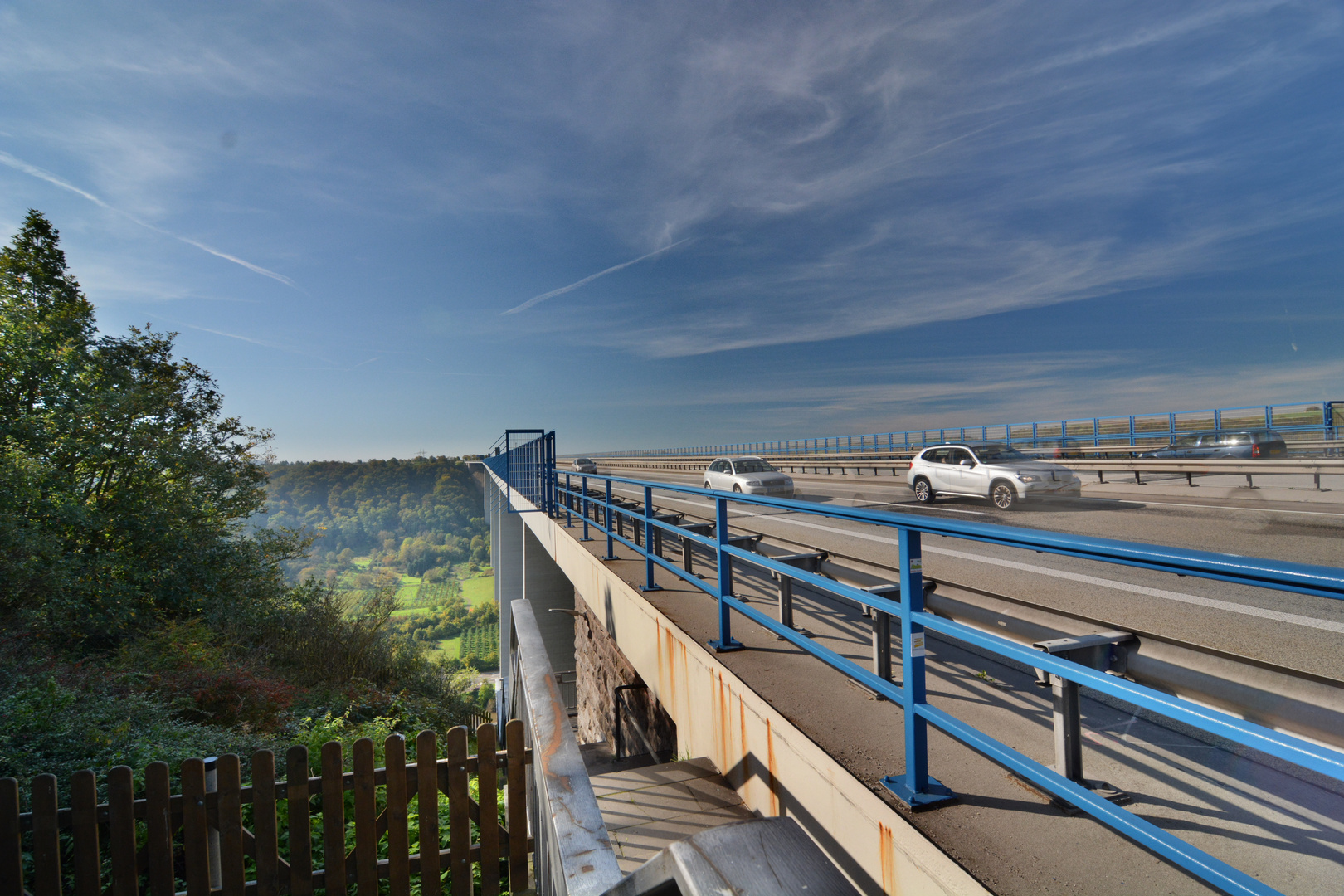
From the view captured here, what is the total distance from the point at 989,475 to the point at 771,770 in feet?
42.2

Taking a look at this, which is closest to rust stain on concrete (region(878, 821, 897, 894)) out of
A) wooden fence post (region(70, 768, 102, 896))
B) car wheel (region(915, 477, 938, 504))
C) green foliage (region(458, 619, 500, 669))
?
wooden fence post (region(70, 768, 102, 896))

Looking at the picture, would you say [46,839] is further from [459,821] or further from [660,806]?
[660,806]

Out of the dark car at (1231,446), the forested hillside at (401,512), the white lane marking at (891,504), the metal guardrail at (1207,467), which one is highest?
the dark car at (1231,446)

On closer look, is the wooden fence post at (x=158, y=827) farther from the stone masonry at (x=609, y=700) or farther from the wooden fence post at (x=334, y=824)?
the stone masonry at (x=609, y=700)

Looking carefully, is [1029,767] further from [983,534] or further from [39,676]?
[39,676]

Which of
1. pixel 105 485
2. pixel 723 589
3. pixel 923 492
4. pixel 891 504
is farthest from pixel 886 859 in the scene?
pixel 105 485

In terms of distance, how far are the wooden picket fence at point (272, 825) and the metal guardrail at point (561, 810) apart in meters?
0.41

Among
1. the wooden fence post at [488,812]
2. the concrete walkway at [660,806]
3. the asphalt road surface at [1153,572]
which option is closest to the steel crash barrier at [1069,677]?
the concrete walkway at [660,806]

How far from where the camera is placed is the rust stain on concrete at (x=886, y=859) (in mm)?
2471

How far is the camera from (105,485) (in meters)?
17.0

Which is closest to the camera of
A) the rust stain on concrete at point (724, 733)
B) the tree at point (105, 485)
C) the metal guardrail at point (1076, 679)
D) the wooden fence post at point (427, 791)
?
the metal guardrail at point (1076, 679)

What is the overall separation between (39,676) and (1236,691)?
518 inches

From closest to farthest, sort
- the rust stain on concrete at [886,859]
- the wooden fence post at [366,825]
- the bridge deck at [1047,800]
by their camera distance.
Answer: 1. the bridge deck at [1047,800]
2. the rust stain on concrete at [886,859]
3. the wooden fence post at [366,825]

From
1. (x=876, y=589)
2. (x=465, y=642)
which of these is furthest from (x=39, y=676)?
(x=465, y=642)
